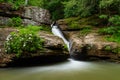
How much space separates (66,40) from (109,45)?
3.96 m

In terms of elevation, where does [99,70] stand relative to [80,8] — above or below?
below

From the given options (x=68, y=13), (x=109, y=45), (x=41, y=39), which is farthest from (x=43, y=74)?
(x=68, y=13)

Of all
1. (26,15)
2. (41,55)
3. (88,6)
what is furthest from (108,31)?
(26,15)

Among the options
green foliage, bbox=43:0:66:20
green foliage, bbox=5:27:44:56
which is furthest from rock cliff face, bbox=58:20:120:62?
green foliage, bbox=43:0:66:20

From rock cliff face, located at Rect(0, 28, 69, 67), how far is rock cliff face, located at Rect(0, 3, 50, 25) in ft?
10.5

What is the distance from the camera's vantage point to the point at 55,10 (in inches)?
1043

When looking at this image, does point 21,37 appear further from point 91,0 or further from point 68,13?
point 68,13

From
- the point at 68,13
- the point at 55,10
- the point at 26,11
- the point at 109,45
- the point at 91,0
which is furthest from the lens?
the point at 55,10

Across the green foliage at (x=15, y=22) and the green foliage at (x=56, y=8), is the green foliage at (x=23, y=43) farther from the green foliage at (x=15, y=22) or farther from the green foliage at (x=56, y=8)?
the green foliage at (x=56, y=8)

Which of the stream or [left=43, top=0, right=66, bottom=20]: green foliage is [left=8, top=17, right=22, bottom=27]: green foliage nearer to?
the stream

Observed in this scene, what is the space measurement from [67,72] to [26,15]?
24.7ft

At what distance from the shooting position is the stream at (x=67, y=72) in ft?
34.1

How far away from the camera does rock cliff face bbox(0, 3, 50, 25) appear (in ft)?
54.4

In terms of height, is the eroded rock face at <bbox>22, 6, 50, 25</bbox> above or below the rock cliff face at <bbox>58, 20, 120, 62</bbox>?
above
